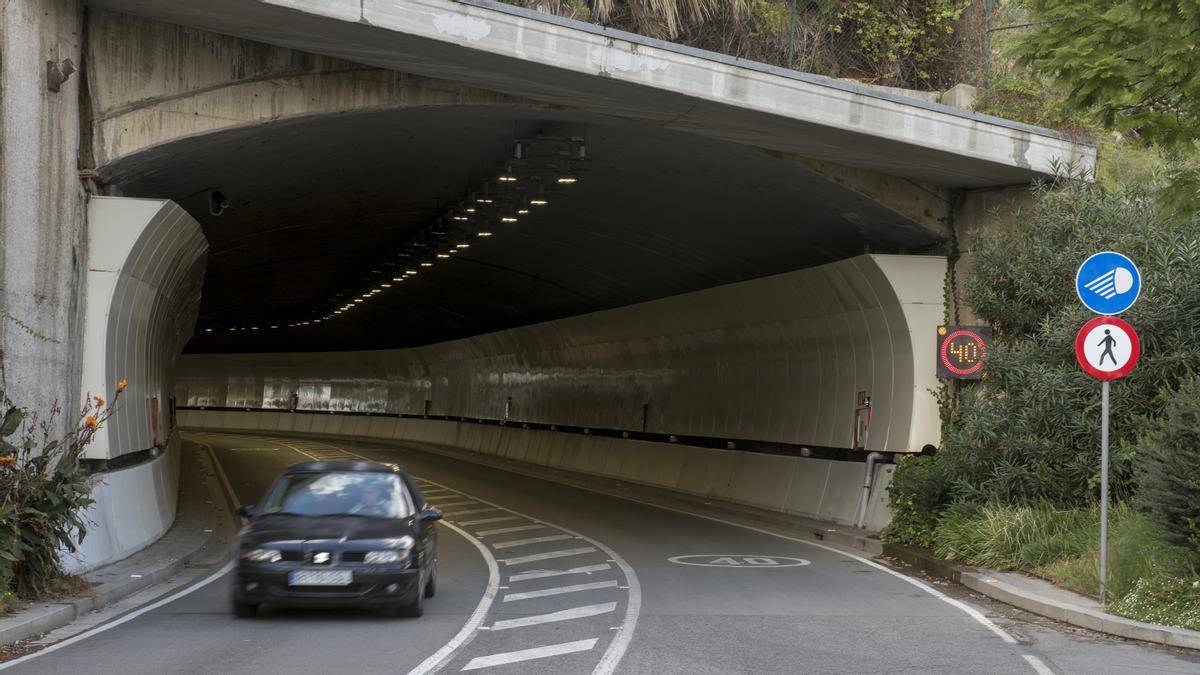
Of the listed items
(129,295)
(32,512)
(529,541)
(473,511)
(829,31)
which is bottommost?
(473,511)

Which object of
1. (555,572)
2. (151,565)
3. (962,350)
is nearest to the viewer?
(151,565)

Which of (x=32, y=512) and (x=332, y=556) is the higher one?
(x=32, y=512)

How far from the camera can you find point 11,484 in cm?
1162

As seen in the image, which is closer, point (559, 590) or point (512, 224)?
point (559, 590)

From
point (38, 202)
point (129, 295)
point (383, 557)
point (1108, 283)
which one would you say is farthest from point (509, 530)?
point (1108, 283)

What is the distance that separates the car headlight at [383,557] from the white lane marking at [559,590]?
194cm

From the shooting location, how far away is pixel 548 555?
17.6m

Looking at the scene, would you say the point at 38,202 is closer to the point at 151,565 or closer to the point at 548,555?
the point at 151,565

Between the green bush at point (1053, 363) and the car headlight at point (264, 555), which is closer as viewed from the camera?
the car headlight at point (264, 555)

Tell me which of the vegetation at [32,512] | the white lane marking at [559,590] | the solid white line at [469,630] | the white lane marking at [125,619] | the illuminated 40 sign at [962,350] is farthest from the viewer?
the illuminated 40 sign at [962,350]

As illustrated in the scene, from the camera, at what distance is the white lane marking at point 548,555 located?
16953mm

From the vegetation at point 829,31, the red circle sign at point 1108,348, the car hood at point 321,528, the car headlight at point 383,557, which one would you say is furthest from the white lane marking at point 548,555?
the vegetation at point 829,31

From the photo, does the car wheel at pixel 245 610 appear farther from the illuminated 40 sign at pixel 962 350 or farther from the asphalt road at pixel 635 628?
the illuminated 40 sign at pixel 962 350

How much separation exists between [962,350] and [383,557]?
1065cm
